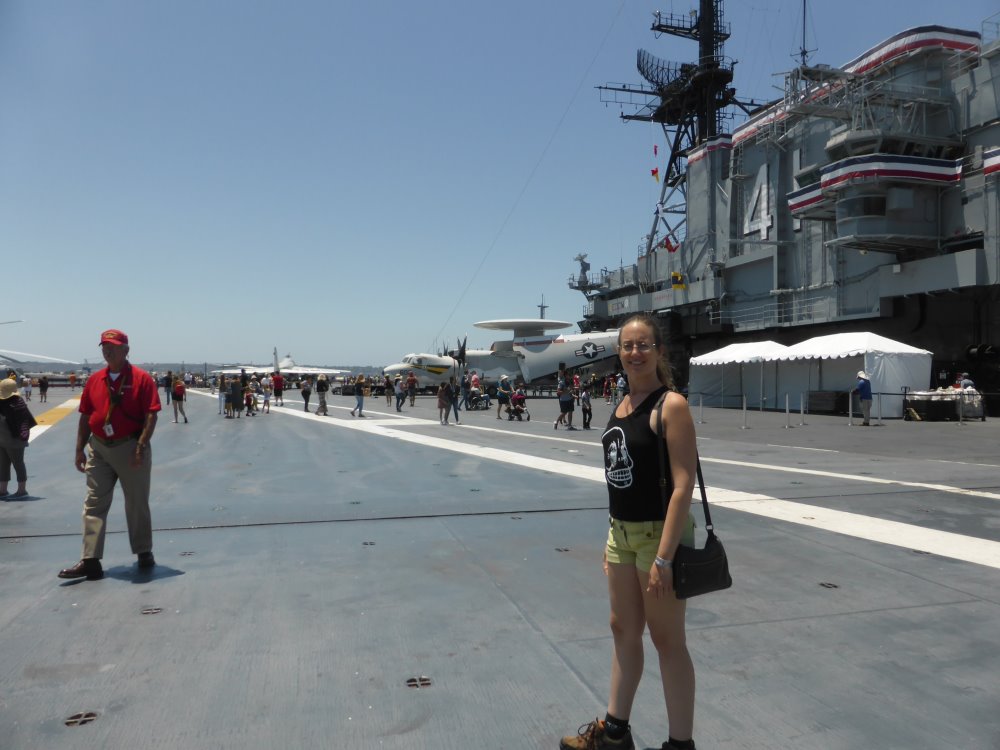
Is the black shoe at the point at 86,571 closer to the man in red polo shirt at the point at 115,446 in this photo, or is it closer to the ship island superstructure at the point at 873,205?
the man in red polo shirt at the point at 115,446

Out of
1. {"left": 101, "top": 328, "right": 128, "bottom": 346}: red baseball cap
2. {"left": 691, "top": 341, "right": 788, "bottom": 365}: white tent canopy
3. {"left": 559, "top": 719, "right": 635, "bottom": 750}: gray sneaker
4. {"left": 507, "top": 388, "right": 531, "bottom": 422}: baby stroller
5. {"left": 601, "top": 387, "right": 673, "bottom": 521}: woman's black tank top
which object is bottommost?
{"left": 559, "top": 719, "right": 635, "bottom": 750}: gray sneaker

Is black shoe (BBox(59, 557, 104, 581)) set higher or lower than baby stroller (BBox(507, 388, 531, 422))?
lower

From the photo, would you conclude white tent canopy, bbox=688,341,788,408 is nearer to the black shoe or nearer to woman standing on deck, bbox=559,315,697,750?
the black shoe

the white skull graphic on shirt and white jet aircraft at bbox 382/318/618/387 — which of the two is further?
white jet aircraft at bbox 382/318/618/387

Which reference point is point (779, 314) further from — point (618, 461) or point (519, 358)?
point (618, 461)

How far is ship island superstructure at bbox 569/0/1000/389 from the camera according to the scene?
24.9m

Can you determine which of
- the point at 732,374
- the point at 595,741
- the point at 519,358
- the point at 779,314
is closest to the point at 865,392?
the point at 732,374

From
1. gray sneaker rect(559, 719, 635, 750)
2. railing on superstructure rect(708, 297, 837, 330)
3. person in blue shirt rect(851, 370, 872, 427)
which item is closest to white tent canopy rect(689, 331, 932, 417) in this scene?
person in blue shirt rect(851, 370, 872, 427)

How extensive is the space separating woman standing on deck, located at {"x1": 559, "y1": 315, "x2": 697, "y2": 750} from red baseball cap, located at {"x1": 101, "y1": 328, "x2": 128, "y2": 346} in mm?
4026

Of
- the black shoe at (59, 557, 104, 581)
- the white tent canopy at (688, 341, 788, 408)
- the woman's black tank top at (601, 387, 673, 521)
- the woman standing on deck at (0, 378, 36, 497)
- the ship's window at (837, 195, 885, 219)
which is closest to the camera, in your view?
the woman's black tank top at (601, 387, 673, 521)

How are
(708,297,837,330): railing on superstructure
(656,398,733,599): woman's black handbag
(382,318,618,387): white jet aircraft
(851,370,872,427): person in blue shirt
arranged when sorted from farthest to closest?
(382,318,618,387): white jet aircraft
(708,297,837,330): railing on superstructure
(851,370,872,427): person in blue shirt
(656,398,733,599): woman's black handbag

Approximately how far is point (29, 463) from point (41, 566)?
7.32 m

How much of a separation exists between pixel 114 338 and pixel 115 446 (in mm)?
809

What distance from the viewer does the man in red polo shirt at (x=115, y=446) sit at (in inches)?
186
